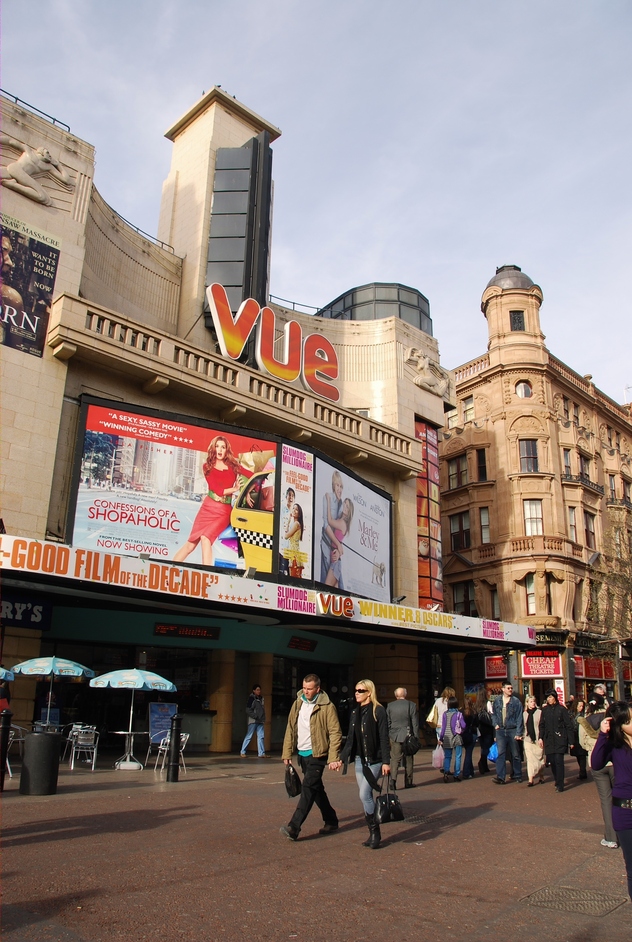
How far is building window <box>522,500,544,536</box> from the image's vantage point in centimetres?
4025

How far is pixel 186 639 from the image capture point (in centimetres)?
2052

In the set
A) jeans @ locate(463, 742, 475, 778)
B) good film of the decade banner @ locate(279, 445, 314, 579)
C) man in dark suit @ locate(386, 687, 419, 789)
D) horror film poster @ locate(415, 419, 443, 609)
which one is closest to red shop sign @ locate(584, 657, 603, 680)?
horror film poster @ locate(415, 419, 443, 609)

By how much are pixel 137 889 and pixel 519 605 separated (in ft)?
118

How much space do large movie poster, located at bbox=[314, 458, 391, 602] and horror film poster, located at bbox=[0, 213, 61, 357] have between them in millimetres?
9331

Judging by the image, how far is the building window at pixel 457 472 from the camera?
1726 inches

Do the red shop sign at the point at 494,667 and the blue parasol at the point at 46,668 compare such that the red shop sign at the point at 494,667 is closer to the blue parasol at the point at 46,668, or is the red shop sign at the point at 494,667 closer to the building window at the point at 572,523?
the building window at the point at 572,523

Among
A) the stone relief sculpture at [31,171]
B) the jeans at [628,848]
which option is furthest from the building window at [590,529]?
the jeans at [628,848]

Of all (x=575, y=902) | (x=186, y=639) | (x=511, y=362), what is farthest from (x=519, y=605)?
(x=575, y=902)

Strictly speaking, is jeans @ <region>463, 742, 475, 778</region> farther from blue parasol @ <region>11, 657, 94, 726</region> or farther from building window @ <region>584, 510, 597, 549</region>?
building window @ <region>584, 510, 597, 549</region>

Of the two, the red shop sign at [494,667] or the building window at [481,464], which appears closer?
the red shop sign at [494,667]

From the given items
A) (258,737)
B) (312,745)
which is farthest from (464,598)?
(312,745)

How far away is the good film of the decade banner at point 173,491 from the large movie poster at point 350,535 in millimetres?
2248

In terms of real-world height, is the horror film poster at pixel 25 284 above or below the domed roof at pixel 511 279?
below

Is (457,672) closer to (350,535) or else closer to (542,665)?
(542,665)
